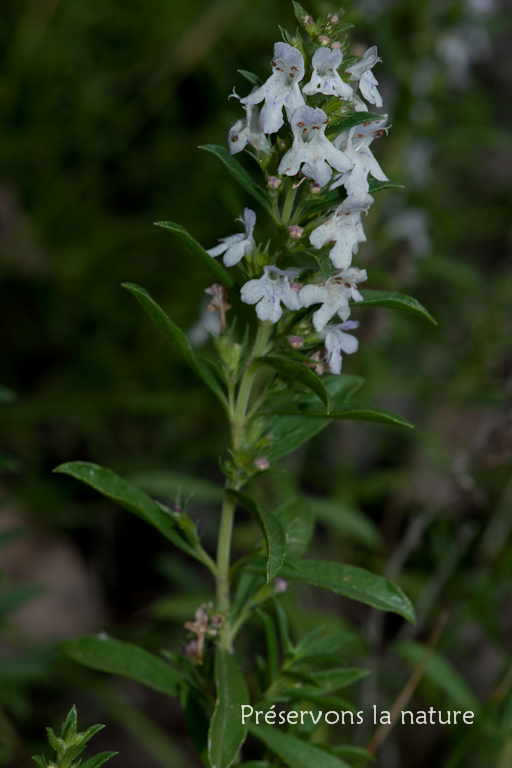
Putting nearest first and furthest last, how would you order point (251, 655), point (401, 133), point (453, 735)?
1. point (453, 735)
2. point (251, 655)
3. point (401, 133)

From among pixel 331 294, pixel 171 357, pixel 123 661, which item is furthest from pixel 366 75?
pixel 171 357

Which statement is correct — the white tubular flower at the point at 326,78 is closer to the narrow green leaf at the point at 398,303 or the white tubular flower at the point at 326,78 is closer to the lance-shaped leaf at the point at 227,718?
the narrow green leaf at the point at 398,303

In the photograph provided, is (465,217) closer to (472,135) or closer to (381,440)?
(472,135)

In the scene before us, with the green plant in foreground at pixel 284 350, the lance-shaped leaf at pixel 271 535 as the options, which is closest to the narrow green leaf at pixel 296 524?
the green plant in foreground at pixel 284 350

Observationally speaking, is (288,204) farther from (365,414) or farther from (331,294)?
(365,414)

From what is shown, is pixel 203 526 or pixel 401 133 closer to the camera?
pixel 401 133

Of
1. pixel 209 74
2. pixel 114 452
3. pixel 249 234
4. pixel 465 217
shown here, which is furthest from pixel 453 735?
pixel 209 74

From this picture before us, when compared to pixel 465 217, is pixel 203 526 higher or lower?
lower
